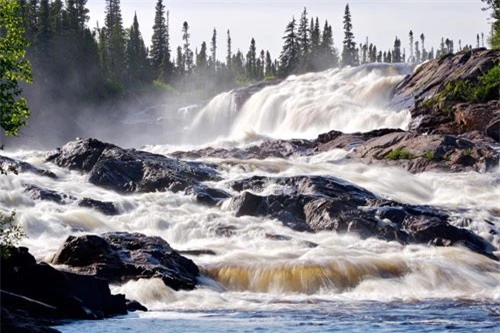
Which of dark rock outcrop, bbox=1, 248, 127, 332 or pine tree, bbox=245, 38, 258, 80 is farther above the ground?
pine tree, bbox=245, 38, 258, 80

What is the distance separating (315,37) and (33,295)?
121 m

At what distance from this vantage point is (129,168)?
4200cm

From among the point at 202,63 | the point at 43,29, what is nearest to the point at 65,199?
the point at 43,29

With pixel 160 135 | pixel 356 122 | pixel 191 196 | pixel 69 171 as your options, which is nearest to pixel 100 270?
pixel 191 196

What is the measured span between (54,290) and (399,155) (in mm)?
28351

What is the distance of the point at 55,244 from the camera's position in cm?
3256

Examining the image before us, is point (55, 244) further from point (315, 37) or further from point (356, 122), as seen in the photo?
point (315, 37)

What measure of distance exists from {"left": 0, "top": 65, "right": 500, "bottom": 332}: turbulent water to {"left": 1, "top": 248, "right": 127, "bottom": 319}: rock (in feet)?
2.31

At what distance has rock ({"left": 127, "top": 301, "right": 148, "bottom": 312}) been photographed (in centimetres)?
2433

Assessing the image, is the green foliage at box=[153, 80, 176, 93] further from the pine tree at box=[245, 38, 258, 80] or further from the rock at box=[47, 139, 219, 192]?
the rock at box=[47, 139, 219, 192]

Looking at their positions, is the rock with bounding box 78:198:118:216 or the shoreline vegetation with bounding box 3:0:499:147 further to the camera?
the shoreline vegetation with bounding box 3:0:499:147

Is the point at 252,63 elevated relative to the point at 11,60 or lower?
elevated

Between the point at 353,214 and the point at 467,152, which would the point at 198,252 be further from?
the point at 467,152

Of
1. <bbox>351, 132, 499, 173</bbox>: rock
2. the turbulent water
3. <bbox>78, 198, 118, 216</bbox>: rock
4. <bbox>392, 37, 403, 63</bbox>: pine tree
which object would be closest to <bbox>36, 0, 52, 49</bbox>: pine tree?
the turbulent water
